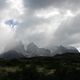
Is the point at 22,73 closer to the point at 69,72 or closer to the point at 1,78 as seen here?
the point at 1,78

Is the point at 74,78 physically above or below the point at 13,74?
below

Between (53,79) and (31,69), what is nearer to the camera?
(53,79)

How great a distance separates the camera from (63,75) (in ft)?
249

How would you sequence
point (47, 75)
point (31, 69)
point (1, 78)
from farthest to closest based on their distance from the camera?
point (31, 69) → point (47, 75) → point (1, 78)

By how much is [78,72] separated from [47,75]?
31.6 feet

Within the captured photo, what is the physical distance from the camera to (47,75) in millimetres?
77500

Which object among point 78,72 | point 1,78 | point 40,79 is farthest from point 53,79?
point 1,78

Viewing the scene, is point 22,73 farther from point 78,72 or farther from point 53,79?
point 78,72

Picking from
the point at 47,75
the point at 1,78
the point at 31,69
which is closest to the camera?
the point at 1,78

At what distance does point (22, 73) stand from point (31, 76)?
139 inches

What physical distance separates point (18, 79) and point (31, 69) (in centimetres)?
1121

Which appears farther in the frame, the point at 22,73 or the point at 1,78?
the point at 22,73

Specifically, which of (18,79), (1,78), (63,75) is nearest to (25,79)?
(18,79)

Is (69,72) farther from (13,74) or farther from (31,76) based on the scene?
(13,74)
